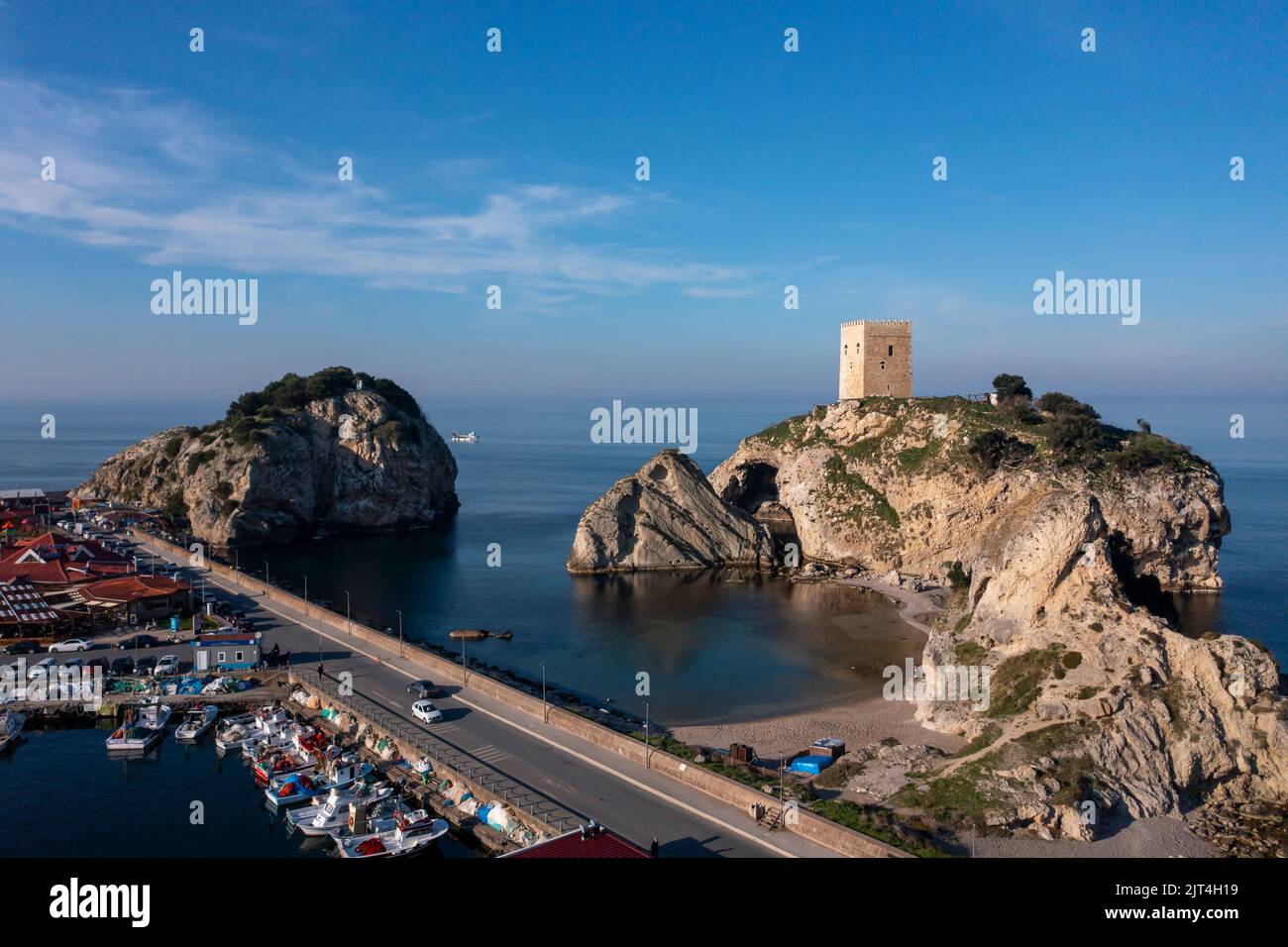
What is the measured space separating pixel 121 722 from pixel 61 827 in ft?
32.3

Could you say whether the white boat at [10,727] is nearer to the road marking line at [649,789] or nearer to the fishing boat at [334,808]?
the fishing boat at [334,808]

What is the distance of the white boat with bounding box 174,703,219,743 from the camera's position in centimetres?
3303

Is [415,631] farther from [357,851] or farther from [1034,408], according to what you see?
[1034,408]

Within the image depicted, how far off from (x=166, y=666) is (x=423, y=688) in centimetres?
1349

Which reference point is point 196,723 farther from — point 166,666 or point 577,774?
point 577,774

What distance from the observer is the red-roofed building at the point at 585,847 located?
1956cm

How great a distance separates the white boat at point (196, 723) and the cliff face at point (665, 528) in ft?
117

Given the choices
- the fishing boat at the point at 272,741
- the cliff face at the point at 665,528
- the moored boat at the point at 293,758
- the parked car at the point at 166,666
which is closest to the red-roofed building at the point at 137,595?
the parked car at the point at 166,666

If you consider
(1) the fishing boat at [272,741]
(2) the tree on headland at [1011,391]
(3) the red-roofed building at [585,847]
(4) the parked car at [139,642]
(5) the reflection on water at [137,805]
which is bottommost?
(5) the reflection on water at [137,805]

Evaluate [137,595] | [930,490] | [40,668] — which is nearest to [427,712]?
[40,668]

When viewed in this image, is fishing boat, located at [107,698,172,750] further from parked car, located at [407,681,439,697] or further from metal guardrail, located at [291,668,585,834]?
parked car, located at [407,681,439,697]

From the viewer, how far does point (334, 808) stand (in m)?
26.8

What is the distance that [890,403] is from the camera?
78.8 meters
